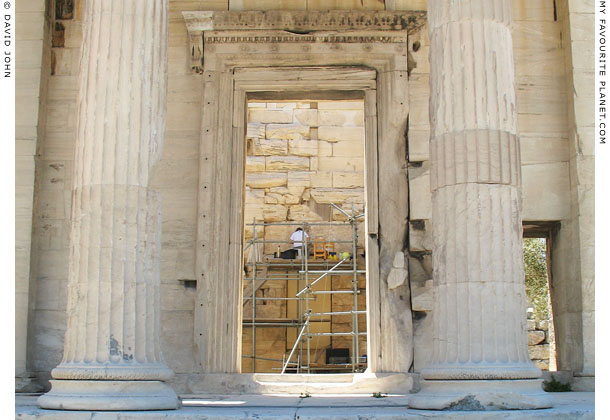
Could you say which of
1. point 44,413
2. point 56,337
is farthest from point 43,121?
point 44,413

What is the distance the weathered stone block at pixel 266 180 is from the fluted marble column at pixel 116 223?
1589 cm

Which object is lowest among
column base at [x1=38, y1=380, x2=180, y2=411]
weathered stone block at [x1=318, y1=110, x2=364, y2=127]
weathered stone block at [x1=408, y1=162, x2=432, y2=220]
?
column base at [x1=38, y1=380, x2=180, y2=411]

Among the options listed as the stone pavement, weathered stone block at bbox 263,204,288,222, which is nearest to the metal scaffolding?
weathered stone block at bbox 263,204,288,222

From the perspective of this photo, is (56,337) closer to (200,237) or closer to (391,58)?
(200,237)

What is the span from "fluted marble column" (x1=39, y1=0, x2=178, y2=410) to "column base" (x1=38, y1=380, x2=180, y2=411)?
12mm

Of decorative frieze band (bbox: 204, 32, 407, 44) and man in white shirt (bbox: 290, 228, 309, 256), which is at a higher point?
decorative frieze band (bbox: 204, 32, 407, 44)

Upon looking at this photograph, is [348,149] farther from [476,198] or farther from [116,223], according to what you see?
[116,223]

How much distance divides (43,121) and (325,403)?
7273 mm

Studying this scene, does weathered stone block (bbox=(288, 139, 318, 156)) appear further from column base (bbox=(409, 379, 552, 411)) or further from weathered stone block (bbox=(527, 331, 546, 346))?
column base (bbox=(409, 379, 552, 411))

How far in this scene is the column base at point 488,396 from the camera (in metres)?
9.05

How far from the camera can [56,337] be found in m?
13.6

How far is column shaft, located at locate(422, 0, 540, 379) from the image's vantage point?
9.41m

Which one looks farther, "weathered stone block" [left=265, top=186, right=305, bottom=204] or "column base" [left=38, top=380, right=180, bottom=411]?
"weathered stone block" [left=265, top=186, right=305, bottom=204]

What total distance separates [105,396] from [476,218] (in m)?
4.84
